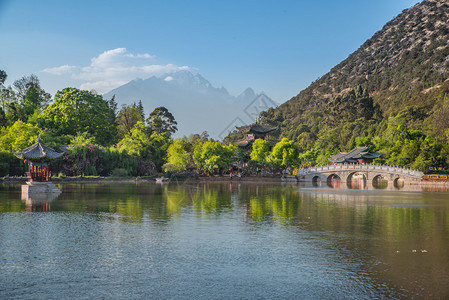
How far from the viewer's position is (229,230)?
1952 cm

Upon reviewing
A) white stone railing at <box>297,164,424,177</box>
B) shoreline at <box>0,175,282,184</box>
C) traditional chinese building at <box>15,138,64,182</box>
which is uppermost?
traditional chinese building at <box>15,138,64,182</box>

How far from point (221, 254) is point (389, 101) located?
120859 millimetres

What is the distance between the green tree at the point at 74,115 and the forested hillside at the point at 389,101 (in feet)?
146

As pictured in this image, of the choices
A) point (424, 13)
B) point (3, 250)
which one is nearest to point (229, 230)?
point (3, 250)

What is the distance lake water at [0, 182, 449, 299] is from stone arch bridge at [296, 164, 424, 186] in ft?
111

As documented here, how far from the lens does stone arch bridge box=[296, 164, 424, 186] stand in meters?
57.5

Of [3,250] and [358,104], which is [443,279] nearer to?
[3,250]

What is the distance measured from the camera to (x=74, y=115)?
67.9 meters

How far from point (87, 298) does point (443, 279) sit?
387 inches

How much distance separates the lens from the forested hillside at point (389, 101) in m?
76.1

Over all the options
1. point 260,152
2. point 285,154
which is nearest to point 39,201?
point 285,154

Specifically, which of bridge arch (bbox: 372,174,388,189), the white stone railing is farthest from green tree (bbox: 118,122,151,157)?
bridge arch (bbox: 372,174,388,189)

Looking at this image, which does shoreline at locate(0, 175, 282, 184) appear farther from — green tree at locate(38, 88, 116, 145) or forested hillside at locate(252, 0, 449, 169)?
forested hillside at locate(252, 0, 449, 169)

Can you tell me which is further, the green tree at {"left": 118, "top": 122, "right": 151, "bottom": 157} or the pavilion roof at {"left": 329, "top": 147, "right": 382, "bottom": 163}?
the pavilion roof at {"left": 329, "top": 147, "right": 382, "bottom": 163}
